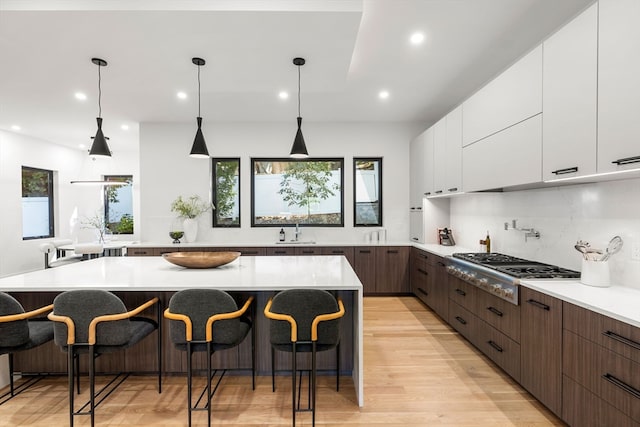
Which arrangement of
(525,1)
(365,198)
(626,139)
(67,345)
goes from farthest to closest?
(365,198) < (525,1) < (67,345) < (626,139)

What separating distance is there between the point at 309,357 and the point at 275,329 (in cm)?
74

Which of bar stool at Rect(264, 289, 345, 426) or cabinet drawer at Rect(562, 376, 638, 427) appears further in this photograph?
bar stool at Rect(264, 289, 345, 426)

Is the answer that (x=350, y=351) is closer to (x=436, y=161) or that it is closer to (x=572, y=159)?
(x=572, y=159)

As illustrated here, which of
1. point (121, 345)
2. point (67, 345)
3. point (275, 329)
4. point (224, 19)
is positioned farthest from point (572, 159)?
point (67, 345)

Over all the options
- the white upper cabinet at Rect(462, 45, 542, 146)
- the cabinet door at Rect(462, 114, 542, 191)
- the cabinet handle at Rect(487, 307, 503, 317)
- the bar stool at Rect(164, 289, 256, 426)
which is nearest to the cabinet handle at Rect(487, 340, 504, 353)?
the cabinet handle at Rect(487, 307, 503, 317)

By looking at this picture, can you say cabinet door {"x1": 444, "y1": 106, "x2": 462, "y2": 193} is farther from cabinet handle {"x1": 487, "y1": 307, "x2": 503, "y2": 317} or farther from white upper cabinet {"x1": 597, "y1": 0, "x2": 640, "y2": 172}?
white upper cabinet {"x1": 597, "y1": 0, "x2": 640, "y2": 172}

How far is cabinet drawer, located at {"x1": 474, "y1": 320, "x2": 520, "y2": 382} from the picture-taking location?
92.6 inches

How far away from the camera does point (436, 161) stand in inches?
168

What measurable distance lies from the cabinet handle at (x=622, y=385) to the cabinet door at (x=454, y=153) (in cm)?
230

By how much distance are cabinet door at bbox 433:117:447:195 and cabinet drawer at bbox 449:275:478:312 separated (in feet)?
4.12

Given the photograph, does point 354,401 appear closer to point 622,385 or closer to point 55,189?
point 622,385

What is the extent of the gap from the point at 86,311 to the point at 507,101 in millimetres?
3459

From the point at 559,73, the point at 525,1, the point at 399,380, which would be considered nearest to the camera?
the point at 559,73

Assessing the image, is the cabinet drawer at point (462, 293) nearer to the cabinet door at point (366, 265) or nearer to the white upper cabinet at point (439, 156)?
the white upper cabinet at point (439, 156)
